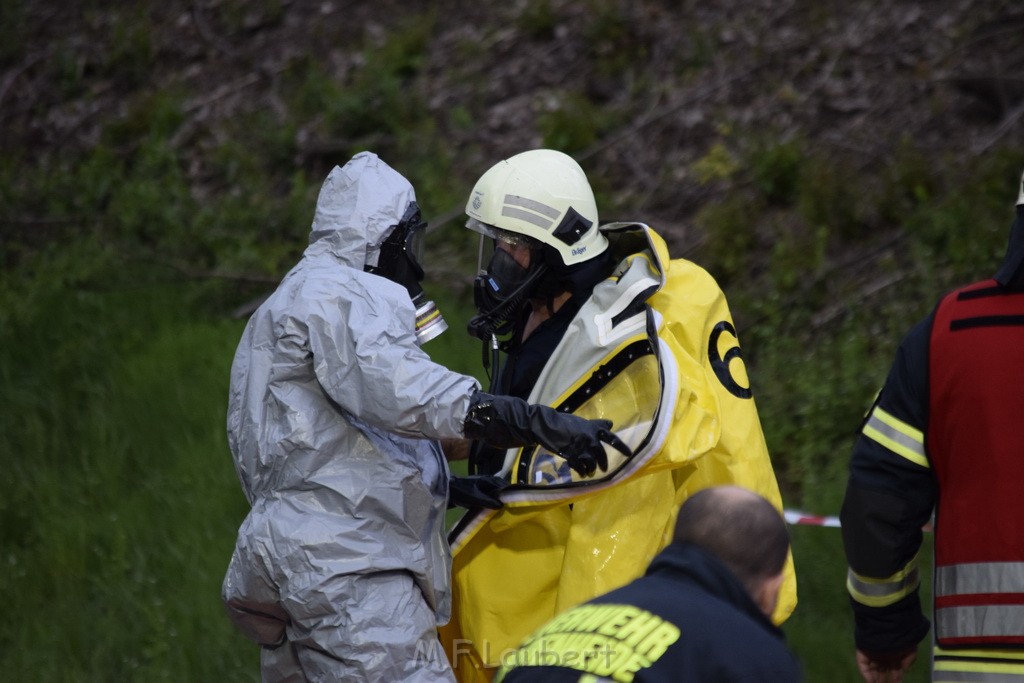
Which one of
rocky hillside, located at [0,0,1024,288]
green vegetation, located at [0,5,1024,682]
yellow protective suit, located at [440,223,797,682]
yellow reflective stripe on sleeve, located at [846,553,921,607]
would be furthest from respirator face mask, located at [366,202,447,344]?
rocky hillside, located at [0,0,1024,288]

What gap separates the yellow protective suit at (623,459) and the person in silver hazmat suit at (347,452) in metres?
0.24

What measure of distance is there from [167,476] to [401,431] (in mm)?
4492

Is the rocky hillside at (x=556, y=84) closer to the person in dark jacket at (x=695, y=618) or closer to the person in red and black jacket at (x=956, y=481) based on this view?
the person in red and black jacket at (x=956, y=481)

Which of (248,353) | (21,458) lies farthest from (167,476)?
(248,353)

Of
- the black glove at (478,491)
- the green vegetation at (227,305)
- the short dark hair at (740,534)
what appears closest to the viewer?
the short dark hair at (740,534)

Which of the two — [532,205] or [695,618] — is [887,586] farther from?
[532,205]

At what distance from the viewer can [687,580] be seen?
2.41 m

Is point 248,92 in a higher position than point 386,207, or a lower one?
lower

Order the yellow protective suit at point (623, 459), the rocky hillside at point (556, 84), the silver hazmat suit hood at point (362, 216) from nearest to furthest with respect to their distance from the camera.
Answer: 1. the yellow protective suit at point (623, 459)
2. the silver hazmat suit hood at point (362, 216)
3. the rocky hillside at point (556, 84)

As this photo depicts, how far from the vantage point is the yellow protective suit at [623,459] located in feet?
11.6

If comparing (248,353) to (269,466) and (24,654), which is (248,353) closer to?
(269,466)

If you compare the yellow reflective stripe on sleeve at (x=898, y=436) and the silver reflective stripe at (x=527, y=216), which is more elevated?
the silver reflective stripe at (x=527, y=216)

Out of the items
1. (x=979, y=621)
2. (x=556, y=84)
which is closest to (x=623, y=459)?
(x=979, y=621)

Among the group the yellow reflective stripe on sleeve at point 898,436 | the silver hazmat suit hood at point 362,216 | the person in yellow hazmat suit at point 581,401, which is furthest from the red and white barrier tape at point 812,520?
the silver hazmat suit hood at point 362,216
